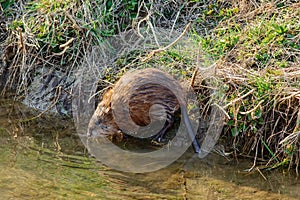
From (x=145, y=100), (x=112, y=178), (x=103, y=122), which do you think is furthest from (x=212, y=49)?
(x=112, y=178)

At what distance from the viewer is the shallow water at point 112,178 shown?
355 centimetres

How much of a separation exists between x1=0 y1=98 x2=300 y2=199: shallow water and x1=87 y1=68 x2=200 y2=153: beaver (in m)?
0.26

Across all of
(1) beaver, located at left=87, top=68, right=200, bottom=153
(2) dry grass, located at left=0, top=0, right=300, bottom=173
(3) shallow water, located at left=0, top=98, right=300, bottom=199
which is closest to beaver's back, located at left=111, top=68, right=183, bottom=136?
(1) beaver, located at left=87, top=68, right=200, bottom=153

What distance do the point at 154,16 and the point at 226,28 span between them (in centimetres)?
64

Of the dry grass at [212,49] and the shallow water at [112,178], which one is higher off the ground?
the dry grass at [212,49]

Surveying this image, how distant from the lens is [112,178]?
375 centimetres

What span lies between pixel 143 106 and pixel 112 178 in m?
0.63

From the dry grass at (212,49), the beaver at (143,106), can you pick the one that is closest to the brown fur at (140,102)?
the beaver at (143,106)

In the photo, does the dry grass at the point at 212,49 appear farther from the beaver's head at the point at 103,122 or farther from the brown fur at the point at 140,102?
the beaver's head at the point at 103,122

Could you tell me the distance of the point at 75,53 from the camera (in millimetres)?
4961

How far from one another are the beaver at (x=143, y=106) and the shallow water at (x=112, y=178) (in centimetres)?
26

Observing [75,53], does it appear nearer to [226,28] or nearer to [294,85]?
[226,28]

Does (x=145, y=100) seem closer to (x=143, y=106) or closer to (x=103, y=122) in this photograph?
(x=143, y=106)

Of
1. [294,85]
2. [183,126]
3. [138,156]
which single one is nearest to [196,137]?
[183,126]
